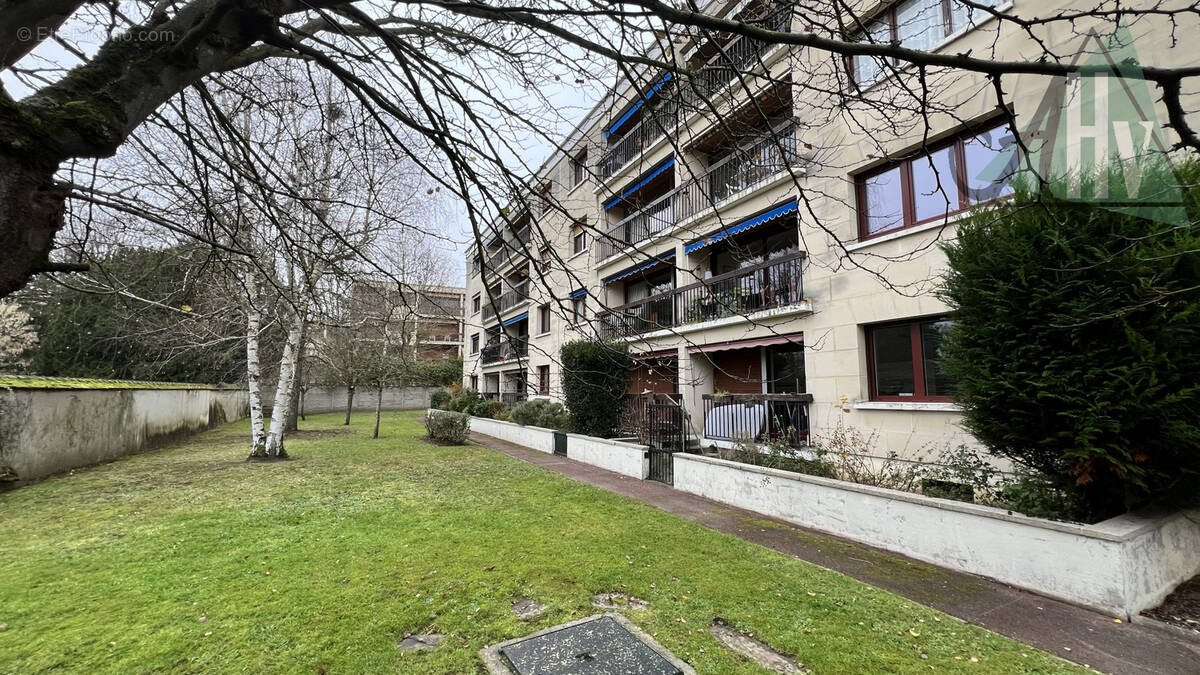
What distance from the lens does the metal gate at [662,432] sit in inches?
386

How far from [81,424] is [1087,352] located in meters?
17.1

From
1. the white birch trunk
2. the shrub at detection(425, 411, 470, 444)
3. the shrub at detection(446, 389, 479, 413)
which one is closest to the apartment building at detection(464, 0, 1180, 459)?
the white birch trunk

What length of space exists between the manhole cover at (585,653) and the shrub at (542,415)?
1141cm

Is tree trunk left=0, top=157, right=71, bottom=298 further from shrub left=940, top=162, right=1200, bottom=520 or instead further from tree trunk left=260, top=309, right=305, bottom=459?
tree trunk left=260, top=309, right=305, bottom=459

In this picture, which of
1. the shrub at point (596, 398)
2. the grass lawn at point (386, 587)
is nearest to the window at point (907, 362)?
the grass lawn at point (386, 587)

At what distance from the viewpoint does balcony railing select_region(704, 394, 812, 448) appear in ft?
32.1

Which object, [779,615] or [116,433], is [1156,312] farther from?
[116,433]

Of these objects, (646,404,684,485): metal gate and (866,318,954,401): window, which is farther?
(646,404,684,485): metal gate

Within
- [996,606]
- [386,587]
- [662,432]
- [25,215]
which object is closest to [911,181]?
[662,432]

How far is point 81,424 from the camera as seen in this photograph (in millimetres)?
10656

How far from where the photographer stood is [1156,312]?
3930mm

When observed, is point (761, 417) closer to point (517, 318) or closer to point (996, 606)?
point (996, 606)

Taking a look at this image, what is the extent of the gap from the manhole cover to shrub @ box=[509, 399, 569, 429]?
1141 centimetres

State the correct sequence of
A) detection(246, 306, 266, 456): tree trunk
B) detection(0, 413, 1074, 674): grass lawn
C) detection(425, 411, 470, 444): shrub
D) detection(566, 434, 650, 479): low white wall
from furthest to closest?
detection(425, 411, 470, 444): shrub
detection(246, 306, 266, 456): tree trunk
detection(566, 434, 650, 479): low white wall
detection(0, 413, 1074, 674): grass lawn
